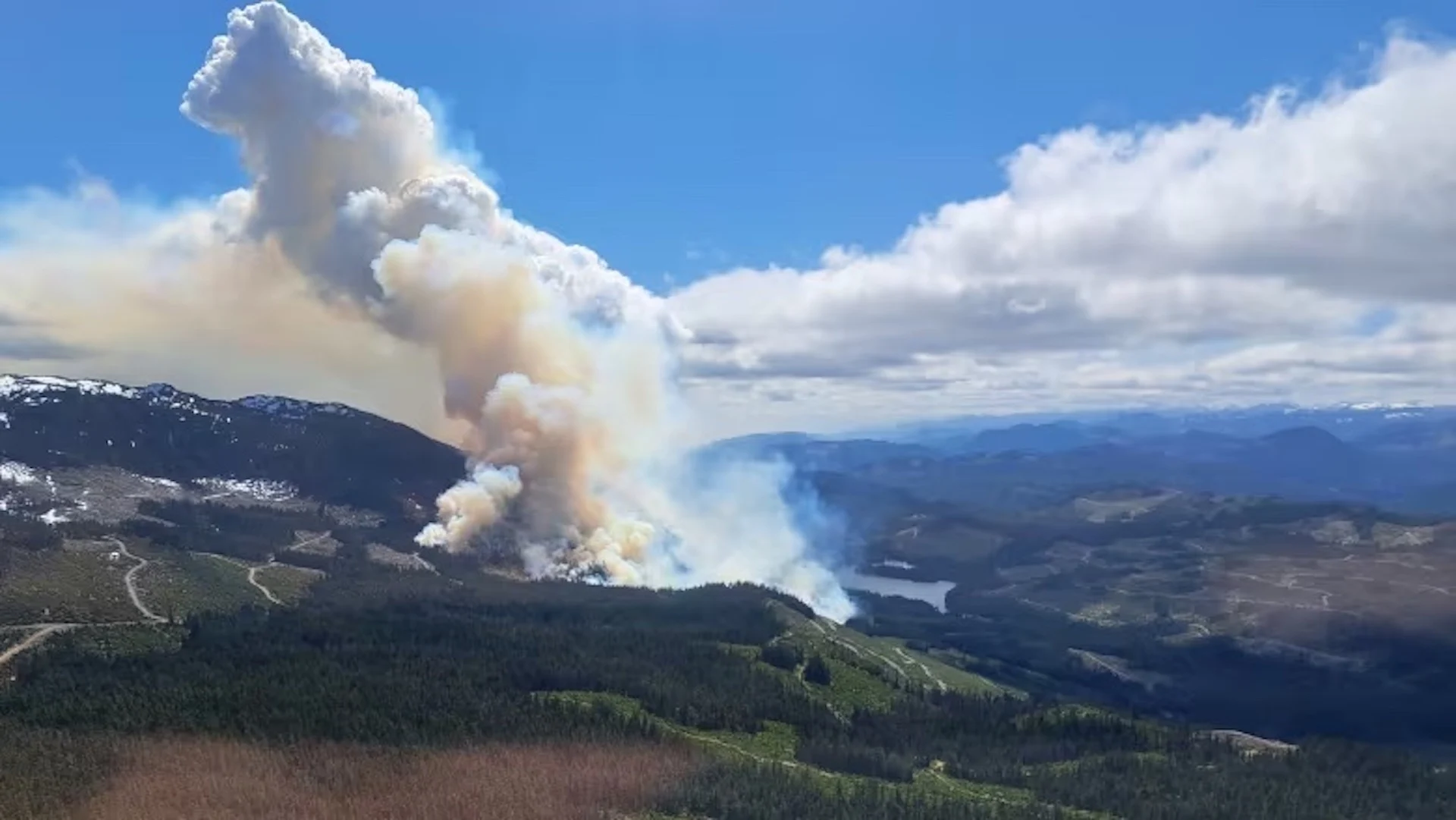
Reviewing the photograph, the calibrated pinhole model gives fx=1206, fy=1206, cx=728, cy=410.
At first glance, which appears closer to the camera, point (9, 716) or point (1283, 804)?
point (9, 716)

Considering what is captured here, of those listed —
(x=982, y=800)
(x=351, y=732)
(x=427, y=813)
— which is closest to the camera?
(x=427, y=813)

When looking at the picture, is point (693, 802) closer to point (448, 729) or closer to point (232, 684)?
point (448, 729)

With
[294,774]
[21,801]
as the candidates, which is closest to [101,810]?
[21,801]

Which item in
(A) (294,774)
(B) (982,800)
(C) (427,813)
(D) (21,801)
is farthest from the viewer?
(B) (982,800)

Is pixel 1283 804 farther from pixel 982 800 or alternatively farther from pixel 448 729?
pixel 448 729

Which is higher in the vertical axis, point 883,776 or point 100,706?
point 100,706

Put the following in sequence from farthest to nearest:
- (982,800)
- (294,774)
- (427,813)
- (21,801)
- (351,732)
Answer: (982,800) → (351,732) → (294,774) → (427,813) → (21,801)

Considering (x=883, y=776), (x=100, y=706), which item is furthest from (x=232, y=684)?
(x=883, y=776)

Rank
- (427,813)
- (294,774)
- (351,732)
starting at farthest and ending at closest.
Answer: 1. (351,732)
2. (294,774)
3. (427,813)

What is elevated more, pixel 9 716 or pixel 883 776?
pixel 9 716
